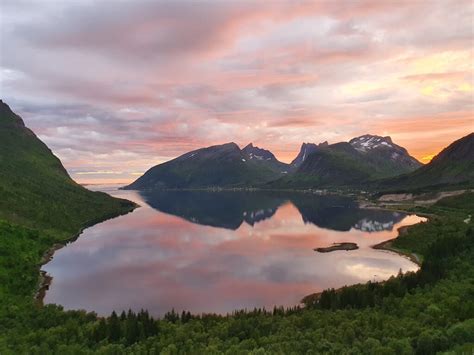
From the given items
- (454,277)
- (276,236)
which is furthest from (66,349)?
(276,236)

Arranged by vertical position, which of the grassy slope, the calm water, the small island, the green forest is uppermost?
the grassy slope

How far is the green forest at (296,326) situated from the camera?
154ft

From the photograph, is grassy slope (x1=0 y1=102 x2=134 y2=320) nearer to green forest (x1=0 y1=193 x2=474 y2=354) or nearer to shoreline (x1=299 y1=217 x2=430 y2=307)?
green forest (x1=0 y1=193 x2=474 y2=354)

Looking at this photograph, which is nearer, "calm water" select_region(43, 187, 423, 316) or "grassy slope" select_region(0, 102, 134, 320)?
"grassy slope" select_region(0, 102, 134, 320)

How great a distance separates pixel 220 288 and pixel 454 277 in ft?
174

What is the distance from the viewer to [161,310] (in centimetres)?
8069

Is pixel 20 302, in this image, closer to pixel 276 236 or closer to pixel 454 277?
pixel 454 277

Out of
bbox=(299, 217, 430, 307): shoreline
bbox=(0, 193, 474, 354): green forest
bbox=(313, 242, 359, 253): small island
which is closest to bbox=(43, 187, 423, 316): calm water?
bbox=(299, 217, 430, 307): shoreline

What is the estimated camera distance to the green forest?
46.9 meters

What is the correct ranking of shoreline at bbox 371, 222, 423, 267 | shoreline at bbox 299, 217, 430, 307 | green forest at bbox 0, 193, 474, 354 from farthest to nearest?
shoreline at bbox 371, 222, 423, 267 → shoreline at bbox 299, 217, 430, 307 → green forest at bbox 0, 193, 474, 354

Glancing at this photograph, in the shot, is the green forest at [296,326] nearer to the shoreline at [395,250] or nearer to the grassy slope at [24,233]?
the grassy slope at [24,233]

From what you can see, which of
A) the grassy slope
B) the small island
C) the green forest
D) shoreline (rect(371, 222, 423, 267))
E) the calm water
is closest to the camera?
the green forest

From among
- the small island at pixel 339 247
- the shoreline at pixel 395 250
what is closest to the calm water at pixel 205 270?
the shoreline at pixel 395 250

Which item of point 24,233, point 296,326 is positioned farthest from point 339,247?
A: point 24,233
